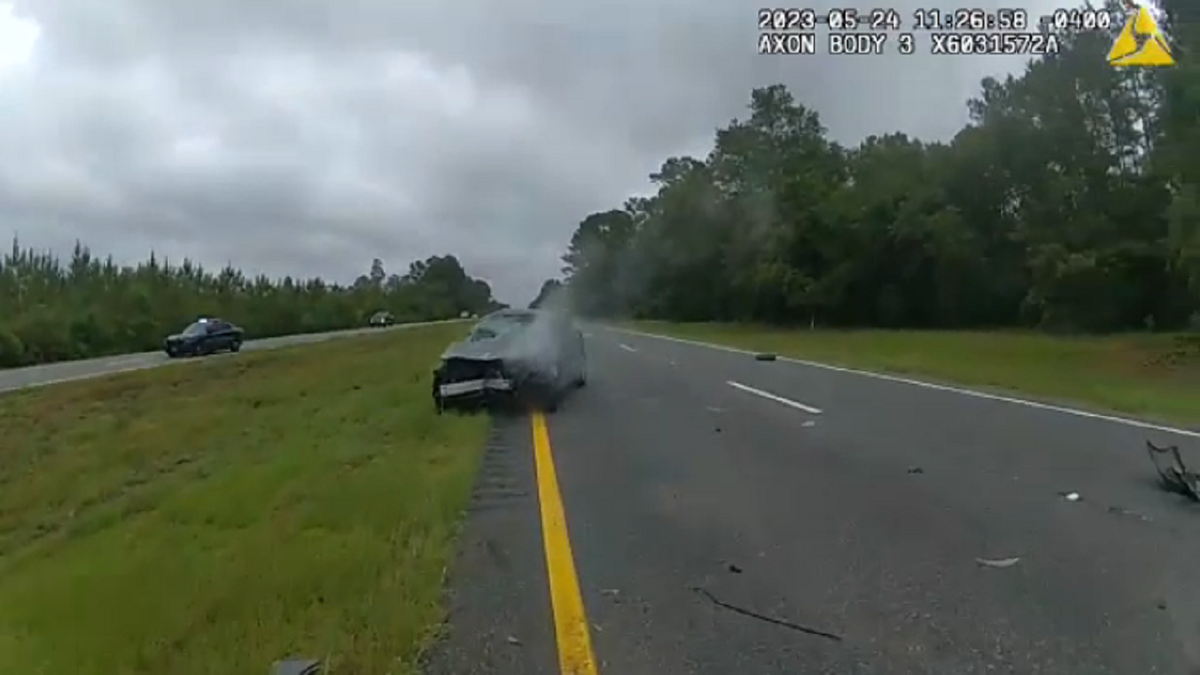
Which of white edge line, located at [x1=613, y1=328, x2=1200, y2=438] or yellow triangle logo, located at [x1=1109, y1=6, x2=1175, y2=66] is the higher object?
yellow triangle logo, located at [x1=1109, y1=6, x2=1175, y2=66]

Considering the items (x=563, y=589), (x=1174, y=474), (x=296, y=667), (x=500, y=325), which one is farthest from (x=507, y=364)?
(x=296, y=667)

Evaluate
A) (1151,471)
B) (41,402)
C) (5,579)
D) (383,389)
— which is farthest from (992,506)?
(41,402)

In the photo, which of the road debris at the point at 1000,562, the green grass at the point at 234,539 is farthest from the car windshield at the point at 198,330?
the road debris at the point at 1000,562

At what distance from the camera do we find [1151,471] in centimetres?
848

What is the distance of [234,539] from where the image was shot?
6.84m

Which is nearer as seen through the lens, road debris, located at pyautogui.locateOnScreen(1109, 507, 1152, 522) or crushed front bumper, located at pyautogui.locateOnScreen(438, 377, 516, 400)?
road debris, located at pyautogui.locateOnScreen(1109, 507, 1152, 522)

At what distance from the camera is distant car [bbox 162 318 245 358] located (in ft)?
142

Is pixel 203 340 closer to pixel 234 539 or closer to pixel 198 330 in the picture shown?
pixel 198 330

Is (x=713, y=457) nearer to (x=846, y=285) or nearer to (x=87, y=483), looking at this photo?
(x=87, y=483)

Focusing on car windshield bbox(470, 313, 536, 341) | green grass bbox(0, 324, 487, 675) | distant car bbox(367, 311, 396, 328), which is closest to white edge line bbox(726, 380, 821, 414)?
car windshield bbox(470, 313, 536, 341)

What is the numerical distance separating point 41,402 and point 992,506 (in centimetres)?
2150

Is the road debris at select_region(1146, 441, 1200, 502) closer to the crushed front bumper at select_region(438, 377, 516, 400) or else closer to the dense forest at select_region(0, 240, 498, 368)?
the crushed front bumper at select_region(438, 377, 516, 400)

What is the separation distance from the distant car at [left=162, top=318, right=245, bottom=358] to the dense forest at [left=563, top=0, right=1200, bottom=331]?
17.2 m

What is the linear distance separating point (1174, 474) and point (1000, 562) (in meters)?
3.36
